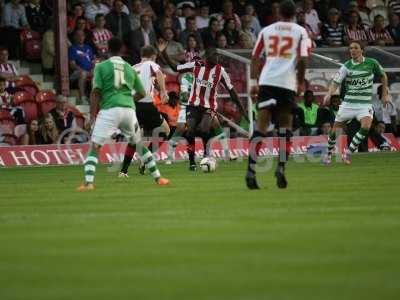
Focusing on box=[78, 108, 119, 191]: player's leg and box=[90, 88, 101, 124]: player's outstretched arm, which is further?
box=[90, 88, 101, 124]: player's outstretched arm

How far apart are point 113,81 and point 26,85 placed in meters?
10.7

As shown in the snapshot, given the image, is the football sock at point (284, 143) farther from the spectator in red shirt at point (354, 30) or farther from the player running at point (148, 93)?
the spectator in red shirt at point (354, 30)

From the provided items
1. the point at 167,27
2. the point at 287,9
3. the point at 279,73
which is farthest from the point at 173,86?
the point at 287,9

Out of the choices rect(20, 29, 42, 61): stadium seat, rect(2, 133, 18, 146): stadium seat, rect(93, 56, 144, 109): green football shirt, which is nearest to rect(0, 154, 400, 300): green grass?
rect(93, 56, 144, 109): green football shirt

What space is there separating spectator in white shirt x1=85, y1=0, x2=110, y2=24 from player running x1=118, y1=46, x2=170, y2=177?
697 cm

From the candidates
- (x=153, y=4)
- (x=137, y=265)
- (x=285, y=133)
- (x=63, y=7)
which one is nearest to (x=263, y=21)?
(x=153, y=4)

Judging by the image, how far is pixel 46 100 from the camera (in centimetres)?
2734

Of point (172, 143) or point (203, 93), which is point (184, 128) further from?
point (203, 93)

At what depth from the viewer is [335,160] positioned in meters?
25.5

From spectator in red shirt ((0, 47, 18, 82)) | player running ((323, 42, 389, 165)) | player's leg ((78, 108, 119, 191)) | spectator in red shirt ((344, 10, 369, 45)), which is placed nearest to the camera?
player's leg ((78, 108, 119, 191))

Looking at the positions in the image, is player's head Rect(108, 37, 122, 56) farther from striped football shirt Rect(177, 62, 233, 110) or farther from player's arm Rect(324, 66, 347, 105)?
player's arm Rect(324, 66, 347, 105)

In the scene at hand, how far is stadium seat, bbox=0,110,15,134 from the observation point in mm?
26484

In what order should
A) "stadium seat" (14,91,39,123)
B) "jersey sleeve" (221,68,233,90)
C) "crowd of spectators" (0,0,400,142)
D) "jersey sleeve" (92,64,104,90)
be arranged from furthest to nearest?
1. "crowd of spectators" (0,0,400,142)
2. "stadium seat" (14,91,39,123)
3. "jersey sleeve" (221,68,233,90)
4. "jersey sleeve" (92,64,104,90)

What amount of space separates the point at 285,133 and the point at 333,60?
46.6ft
